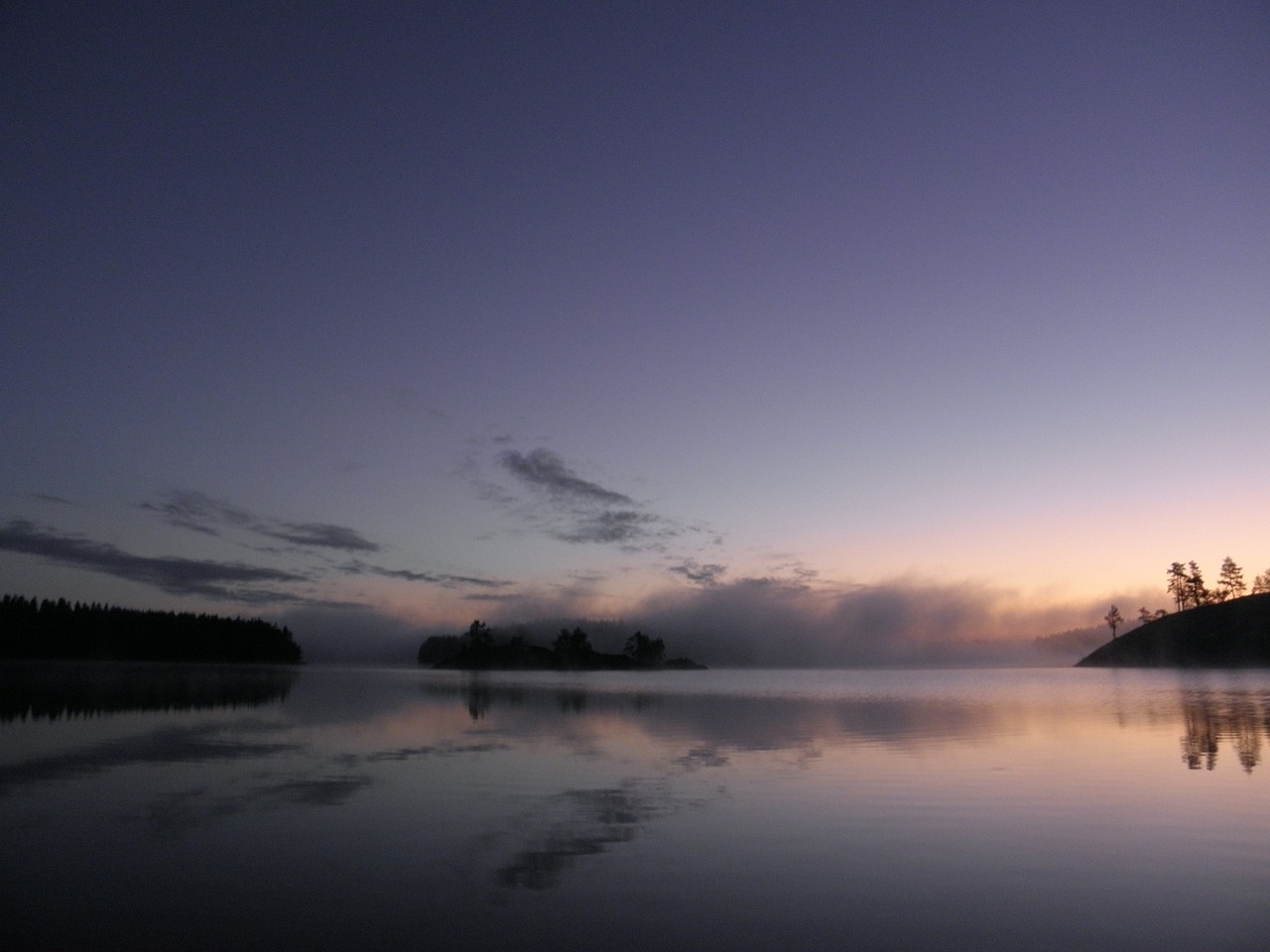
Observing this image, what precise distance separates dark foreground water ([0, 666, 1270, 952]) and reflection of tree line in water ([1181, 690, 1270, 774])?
47 centimetres

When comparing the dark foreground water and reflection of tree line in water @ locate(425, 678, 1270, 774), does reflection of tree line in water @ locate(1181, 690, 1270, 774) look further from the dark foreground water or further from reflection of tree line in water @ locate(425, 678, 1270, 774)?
the dark foreground water

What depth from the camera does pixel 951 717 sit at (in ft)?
189

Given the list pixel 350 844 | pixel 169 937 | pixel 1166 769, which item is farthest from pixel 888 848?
pixel 1166 769

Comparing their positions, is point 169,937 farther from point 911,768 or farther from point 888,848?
point 911,768

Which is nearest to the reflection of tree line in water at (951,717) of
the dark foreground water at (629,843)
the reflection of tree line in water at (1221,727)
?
the reflection of tree line in water at (1221,727)

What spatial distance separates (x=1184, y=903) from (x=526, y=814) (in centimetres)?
1524

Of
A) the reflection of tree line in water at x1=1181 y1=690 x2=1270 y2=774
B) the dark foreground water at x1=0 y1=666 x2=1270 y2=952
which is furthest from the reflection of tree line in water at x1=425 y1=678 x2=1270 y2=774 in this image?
the dark foreground water at x1=0 y1=666 x2=1270 y2=952

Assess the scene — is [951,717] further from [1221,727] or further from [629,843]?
[629,843]

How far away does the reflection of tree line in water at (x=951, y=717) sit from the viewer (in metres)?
38.6

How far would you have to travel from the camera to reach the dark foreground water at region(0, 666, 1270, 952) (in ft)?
44.1

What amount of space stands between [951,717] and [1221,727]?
16.1 m

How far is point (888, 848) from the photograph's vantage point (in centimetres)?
1883

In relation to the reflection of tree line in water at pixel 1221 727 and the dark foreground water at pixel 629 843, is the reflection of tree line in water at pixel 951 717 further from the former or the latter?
the dark foreground water at pixel 629 843

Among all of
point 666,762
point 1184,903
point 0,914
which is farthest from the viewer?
point 666,762
